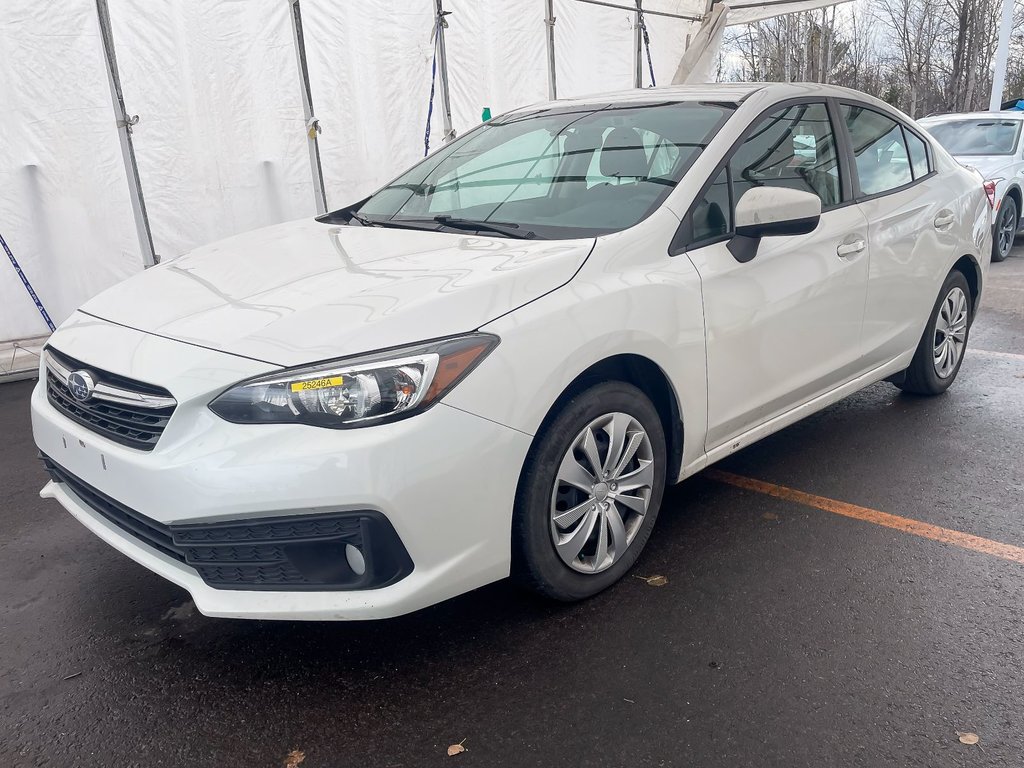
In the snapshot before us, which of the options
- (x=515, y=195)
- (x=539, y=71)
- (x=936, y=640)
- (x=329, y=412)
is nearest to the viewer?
(x=329, y=412)

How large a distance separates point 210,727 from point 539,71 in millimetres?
8988

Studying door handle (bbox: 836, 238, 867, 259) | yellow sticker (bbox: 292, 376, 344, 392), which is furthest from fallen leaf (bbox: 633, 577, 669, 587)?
door handle (bbox: 836, 238, 867, 259)

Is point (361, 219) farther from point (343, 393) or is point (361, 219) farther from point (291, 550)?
point (291, 550)

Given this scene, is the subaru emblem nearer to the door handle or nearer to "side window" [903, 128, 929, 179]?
the door handle

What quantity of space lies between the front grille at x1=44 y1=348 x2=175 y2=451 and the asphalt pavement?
707mm

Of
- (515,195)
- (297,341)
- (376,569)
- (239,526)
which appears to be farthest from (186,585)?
(515,195)

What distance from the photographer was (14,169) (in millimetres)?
6613

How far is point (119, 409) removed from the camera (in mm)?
2355

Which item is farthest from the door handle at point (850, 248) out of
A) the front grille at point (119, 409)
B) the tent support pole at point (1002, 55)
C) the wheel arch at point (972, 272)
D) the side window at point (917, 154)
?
the tent support pole at point (1002, 55)

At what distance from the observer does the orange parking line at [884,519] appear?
3059mm

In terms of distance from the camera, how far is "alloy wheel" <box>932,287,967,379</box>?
14.7ft

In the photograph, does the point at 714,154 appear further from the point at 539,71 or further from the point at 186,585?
the point at 539,71

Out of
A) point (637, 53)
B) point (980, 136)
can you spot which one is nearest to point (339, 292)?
point (637, 53)

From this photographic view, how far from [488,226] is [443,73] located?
6352 millimetres
